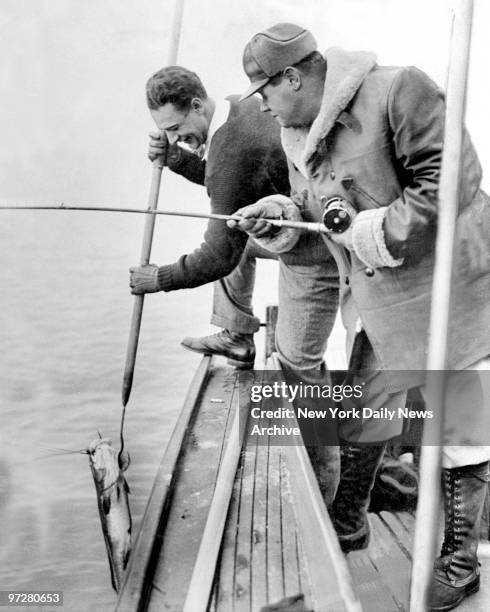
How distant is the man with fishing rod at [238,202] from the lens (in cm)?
164

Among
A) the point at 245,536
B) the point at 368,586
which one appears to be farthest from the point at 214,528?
the point at 368,586

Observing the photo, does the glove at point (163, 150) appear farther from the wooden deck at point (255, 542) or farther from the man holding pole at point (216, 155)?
the wooden deck at point (255, 542)

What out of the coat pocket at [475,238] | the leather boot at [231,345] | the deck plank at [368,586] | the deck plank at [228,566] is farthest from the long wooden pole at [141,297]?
the coat pocket at [475,238]

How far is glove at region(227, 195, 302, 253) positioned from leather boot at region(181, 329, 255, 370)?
700 millimetres

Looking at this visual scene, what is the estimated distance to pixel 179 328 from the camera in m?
2.23

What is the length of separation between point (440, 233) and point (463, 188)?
0.59ft

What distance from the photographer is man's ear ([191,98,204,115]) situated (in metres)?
1.63

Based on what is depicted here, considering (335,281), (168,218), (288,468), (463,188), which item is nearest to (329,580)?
(288,468)

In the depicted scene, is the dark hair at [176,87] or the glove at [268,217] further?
the dark hair at [176,87]

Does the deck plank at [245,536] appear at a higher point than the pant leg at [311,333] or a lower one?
lower

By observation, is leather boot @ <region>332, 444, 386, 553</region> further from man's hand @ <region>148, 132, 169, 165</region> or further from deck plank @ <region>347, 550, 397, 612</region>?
man's hand @ <region>148, 132, 169, 165</region>

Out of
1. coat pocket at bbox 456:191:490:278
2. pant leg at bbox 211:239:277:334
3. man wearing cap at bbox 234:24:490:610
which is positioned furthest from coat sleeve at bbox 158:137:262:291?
coat pocket at bbox 456:191:490:278

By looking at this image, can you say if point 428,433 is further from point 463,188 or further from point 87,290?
point 87,290

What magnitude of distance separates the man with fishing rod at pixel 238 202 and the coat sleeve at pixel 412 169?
1.14ft
